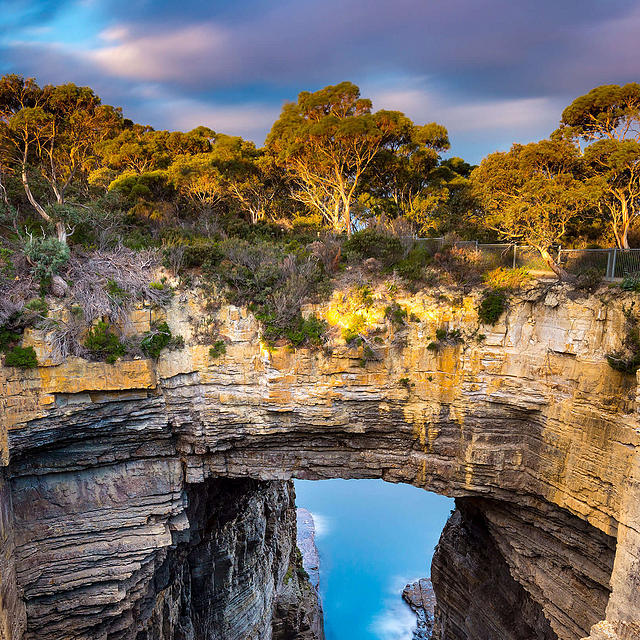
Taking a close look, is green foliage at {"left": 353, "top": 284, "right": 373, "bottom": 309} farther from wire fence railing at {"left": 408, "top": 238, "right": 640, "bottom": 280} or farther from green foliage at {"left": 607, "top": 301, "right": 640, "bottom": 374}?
green foliage at {"left": 607, "top": 301, "right": 640, "bottom": 374}

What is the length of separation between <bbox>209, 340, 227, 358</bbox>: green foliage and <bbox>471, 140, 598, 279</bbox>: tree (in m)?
8.30

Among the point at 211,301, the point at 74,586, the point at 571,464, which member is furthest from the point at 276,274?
the point at 74,586

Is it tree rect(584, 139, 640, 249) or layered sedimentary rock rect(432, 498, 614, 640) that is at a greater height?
tree rect(584, 139, 640, 249)

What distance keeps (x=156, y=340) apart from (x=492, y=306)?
27.0 ft

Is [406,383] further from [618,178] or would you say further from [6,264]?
[6,264]

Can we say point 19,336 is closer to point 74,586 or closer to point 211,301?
point 211,301

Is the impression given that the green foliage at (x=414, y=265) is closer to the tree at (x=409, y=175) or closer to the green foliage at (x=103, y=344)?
the tree at (x=409, y=175)

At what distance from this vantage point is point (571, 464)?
9312 millimetres

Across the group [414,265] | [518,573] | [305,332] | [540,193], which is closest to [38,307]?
[305,332]

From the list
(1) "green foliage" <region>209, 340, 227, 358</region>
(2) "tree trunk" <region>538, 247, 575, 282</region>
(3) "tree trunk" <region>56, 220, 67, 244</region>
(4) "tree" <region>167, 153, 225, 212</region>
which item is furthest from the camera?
(4) "tree" <region>167, 153, 225, 212</region>

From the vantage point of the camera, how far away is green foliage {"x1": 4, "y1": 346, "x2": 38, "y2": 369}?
9117 millimetres

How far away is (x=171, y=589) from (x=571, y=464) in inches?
476

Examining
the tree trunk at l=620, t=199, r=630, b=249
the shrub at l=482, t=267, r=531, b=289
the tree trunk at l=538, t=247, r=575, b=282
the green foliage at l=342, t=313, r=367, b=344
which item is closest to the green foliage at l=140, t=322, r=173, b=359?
the green foliage at l=342, t=313, r=367, b=344

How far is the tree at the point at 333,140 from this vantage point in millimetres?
16656
